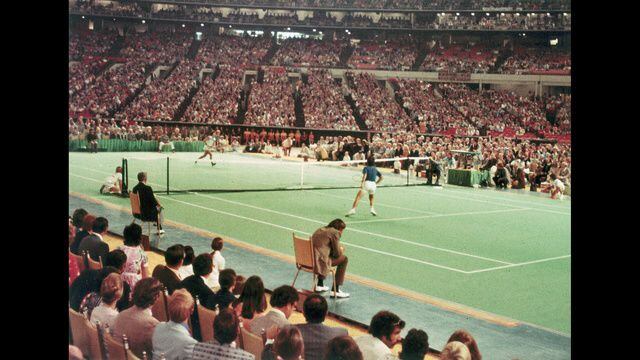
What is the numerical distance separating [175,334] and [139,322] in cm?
51

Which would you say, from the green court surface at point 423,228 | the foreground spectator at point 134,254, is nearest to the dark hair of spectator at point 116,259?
the foreground spectator at point 134,254

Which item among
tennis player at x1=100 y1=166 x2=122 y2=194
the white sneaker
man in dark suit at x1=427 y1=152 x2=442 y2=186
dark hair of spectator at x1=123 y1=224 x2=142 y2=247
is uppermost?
man in dark suit at x1=427 y1=152 x2=442 y2=186

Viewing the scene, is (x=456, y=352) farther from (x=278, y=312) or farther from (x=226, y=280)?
(x=226, y=280)

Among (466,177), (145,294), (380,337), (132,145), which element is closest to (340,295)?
(380,337)

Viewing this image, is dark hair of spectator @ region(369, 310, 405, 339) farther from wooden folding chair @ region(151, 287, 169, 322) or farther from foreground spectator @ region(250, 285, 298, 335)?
wooden folding chair @ region(151, 287, 169, 322)

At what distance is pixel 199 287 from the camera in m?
7.90

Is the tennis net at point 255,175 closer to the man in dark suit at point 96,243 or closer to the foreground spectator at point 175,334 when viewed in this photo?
the man in dark suit at point 96,243

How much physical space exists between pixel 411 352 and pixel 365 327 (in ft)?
11.0

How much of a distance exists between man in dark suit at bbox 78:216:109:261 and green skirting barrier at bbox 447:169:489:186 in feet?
66.9

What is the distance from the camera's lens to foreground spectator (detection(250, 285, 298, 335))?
6.82 metres

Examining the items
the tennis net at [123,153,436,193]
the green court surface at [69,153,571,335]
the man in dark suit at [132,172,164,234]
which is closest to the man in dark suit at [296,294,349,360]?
the green court surface at [69,153,571,335]

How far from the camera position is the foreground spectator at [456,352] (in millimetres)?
5590
